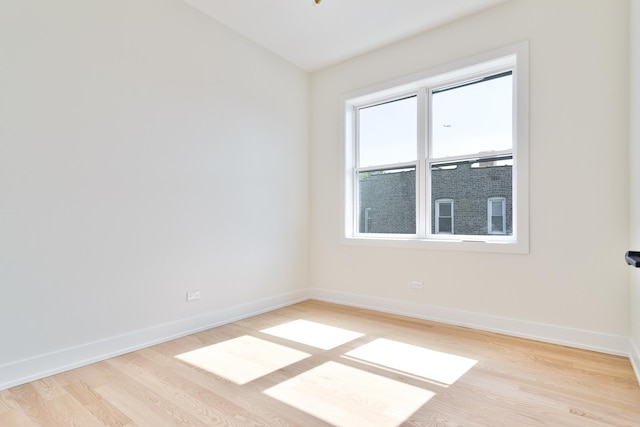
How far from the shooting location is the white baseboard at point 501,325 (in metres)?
2.62

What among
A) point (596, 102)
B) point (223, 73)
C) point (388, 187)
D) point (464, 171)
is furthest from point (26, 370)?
point (596, 102)

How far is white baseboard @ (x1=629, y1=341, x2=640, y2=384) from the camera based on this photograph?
7.14 ft

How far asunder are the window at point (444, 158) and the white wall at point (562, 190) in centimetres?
13

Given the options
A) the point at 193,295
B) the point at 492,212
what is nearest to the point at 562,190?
the point at 492,212

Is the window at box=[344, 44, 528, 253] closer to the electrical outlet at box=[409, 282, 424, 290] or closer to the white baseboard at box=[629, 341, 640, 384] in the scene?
the electrical outlet at box=[409, 282, 424, 290]

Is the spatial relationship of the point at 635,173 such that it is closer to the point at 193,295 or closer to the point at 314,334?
the point at 314,334

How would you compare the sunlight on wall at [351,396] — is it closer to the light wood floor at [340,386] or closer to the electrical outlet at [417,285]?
the light wood floor at [340,386]

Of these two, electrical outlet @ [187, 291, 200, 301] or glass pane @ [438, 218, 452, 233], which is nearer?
electrical outlet @ [187, 291, 200, 301]

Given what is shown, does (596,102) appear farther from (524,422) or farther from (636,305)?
(524,422)

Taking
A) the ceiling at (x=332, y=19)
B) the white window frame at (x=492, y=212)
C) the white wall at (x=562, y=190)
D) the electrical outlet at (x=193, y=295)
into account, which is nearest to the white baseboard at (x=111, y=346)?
the electrical outlet at (x=193, y=295)

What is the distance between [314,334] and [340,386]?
1.00m

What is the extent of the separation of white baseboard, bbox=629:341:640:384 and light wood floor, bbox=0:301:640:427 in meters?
0.05

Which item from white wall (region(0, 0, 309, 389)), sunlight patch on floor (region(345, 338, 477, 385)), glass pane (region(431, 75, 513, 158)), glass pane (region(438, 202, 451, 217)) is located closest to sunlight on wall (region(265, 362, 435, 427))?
sunlight patch on floor (region(345, 338, 477, 385))

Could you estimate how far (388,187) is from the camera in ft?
13.3
